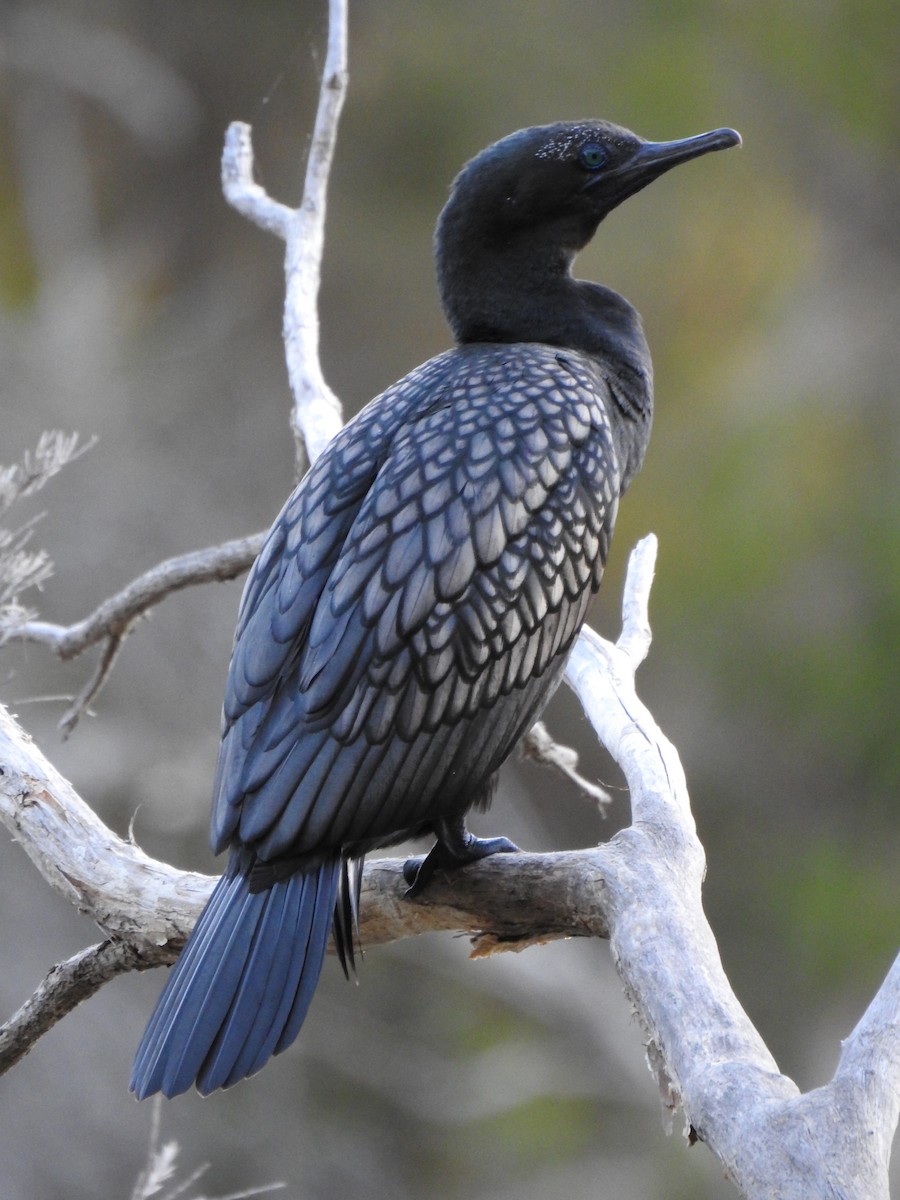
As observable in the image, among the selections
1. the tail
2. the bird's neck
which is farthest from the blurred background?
the tail

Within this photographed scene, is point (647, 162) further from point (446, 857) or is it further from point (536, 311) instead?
Result: point (446, 857)

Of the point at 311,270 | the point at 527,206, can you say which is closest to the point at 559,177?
the point at 527,206

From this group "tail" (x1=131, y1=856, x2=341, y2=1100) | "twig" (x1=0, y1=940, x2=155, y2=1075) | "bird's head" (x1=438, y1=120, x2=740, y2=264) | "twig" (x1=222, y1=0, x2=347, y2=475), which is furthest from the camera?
"twig" (x1=222, y1=0, x2=347, y2=475)

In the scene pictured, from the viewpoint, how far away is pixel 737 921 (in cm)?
923

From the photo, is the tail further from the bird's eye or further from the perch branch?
the bird's eye

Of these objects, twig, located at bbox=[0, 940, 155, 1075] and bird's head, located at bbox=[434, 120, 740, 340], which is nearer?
twig, located at bbox=[0, 940, 155, 1075]

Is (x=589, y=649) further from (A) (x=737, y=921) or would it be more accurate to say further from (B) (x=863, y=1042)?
(A) (x=737, y=921)

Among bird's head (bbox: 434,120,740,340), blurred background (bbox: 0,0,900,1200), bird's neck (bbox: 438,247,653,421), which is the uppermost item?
bird's head (bbox: 434,120,740,340)

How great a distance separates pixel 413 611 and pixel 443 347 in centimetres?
678

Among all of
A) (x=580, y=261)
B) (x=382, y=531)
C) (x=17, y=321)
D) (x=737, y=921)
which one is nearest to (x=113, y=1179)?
(x=737, y=921)

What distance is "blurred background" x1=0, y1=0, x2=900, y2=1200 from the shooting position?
313 inches

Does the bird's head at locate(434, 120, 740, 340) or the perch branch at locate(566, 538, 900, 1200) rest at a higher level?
A: the bird's head at locate(434, 120, 740, 340)

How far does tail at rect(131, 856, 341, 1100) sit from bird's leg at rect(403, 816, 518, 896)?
0.68ft

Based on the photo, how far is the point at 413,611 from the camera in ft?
7.41
